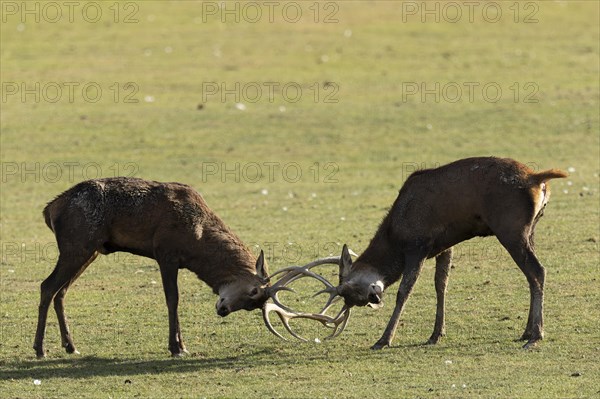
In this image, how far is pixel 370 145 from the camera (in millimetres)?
29438

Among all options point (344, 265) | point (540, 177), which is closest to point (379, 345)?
point (344, 265)

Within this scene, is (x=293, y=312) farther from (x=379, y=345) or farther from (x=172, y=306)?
(x=172, y=306)

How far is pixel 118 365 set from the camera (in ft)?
43.5

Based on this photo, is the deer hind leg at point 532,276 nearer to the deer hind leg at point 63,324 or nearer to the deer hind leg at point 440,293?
the deer hind leg at point 440,293

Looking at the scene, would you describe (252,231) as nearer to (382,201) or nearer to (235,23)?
(382,201)

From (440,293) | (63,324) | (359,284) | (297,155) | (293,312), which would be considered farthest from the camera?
(297,155)

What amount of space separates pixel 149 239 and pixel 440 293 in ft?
12.2

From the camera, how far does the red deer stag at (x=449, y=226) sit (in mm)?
13500

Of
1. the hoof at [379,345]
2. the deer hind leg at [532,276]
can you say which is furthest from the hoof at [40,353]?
the deer hind leg at [532,276]

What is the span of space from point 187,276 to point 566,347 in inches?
271

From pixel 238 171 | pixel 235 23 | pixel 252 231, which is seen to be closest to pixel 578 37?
pixel 235 23

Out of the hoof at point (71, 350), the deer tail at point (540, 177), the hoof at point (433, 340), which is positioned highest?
the deer tail at point (540, 177)

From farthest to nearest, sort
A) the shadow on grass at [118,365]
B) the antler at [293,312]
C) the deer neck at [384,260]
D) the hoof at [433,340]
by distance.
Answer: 1. the deer neck at [384,260]
2. the hoof at [433,340]
3. the antler at [293,312]
4. the shadow on grass at [118,365]

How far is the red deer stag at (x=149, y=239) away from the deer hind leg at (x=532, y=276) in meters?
3.09
